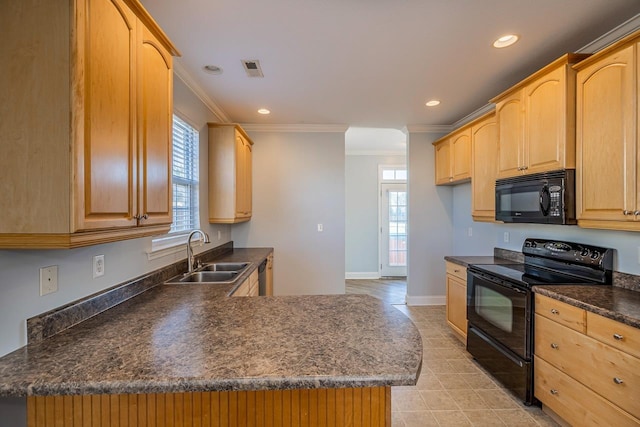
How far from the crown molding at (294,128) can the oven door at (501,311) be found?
2.59 meters

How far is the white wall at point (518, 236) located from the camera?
1978mm

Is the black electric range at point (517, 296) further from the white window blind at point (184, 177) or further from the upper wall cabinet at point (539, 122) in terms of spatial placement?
the white window blind at point (184, 177)

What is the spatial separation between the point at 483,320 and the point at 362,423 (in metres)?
2.01

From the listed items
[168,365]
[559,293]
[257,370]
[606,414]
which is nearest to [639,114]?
[559,293]

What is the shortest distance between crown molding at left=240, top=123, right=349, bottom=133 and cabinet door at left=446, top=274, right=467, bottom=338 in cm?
247

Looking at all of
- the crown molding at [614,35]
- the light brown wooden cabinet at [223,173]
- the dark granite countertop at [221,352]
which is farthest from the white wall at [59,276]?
the crown molding at [614,35]

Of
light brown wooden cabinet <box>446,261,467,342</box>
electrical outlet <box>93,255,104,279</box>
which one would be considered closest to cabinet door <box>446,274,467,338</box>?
light brown wooden cabinet <box>446,261,467,342</box>

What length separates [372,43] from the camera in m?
2.15

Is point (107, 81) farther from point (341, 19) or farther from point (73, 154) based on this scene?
point (341, 19)

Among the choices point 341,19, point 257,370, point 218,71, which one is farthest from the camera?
point 218,71

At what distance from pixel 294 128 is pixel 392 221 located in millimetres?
3098

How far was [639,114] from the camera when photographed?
1.64m

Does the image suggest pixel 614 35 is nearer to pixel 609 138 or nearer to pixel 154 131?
pixel 609 138

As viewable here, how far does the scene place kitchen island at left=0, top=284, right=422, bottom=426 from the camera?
35.5 inches
